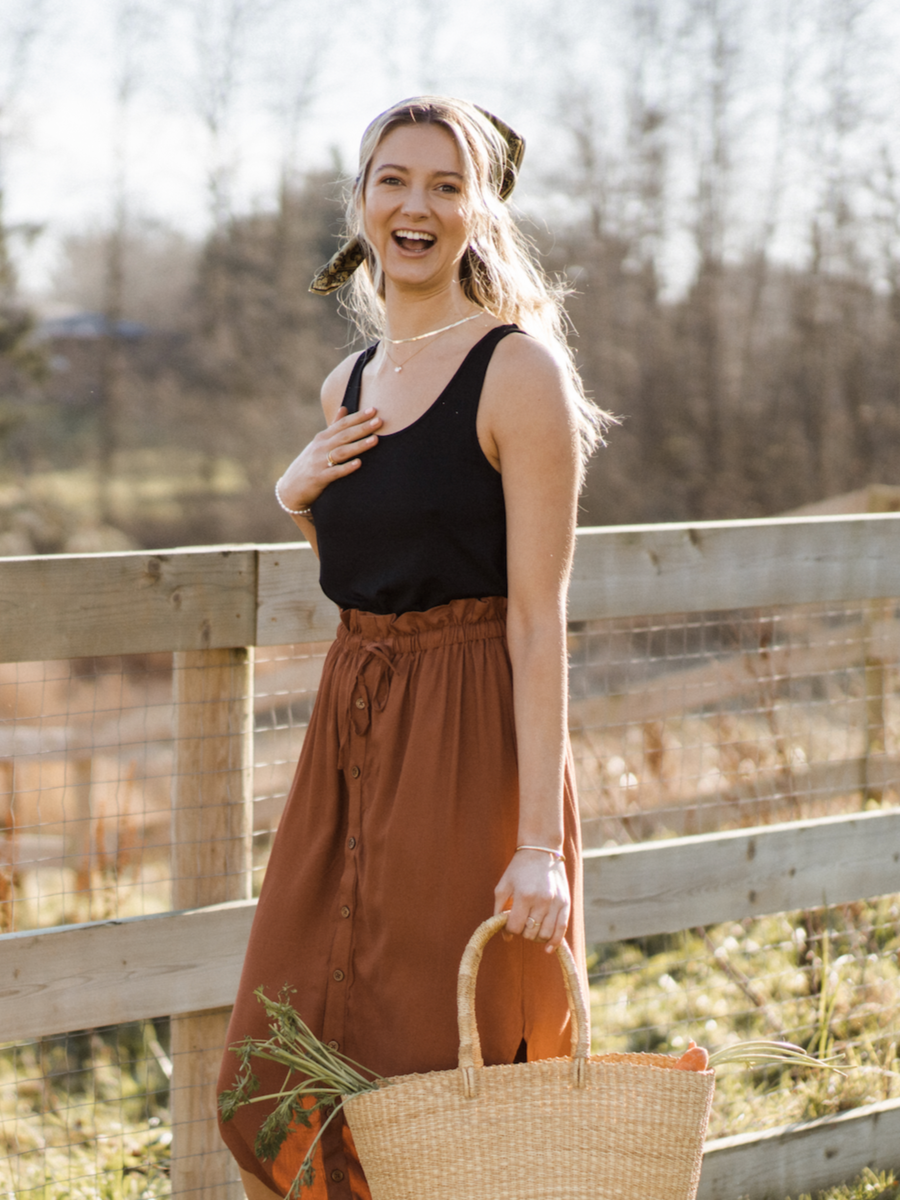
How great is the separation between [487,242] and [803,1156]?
6.90ft

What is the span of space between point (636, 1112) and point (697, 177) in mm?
17580

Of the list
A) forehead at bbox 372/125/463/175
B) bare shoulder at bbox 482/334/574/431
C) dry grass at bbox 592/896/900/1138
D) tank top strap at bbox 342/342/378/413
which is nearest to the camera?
bare shoulder at bbox 482/334/574/431

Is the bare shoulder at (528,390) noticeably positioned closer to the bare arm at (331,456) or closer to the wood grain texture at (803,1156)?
the bare arm at (331,456)

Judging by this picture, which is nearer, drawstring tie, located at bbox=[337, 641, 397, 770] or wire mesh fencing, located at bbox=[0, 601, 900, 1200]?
drawstring tie, located at bbox=[337, 641, 397, 770]

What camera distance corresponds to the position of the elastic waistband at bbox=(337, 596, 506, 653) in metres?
1.79

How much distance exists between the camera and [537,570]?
1692mm

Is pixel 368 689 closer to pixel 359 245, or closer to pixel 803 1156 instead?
pixel 359 245

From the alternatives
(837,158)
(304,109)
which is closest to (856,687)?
(837,158)

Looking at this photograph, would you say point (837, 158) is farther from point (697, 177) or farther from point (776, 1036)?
point (776, 1036)

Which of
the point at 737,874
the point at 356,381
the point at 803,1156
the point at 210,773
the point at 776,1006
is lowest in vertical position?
the point at 803,1156

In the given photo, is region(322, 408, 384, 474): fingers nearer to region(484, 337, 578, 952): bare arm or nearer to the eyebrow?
region(484, 337, 578, 952): bare arm

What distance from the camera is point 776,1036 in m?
3.04

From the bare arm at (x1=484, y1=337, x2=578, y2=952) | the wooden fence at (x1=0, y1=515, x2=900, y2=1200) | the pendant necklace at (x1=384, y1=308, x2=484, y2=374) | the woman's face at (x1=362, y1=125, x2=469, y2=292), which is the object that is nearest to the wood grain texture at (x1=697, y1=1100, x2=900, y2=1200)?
the wooden fence at (x1=0, y1=515, x2=900, y2=1200)

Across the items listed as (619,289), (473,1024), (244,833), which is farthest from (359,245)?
(619,289)
